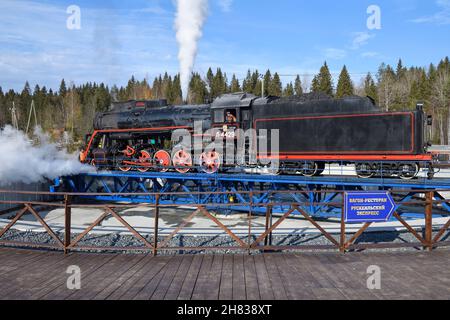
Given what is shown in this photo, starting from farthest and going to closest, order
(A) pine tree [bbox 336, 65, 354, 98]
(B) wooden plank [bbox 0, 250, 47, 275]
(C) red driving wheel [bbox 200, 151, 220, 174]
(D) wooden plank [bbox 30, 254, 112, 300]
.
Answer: (A) pine tree [bbox 336, 65, 354, 98], (C) red driving wheel [bbox 200, 151, 220, 174], (B) wooden plank [bbox 0, 250, 47, 275], (D) wooden plank [bbox 30, 254, 112, 300]

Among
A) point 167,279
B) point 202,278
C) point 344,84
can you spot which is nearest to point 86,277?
point 167,279

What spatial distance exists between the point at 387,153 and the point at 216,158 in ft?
21.2

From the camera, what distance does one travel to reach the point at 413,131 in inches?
473

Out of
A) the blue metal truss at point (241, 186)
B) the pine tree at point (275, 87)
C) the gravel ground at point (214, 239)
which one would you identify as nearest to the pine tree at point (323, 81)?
the pine tree at point (275, 87)

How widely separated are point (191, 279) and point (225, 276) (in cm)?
53

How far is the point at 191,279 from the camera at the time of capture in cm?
556

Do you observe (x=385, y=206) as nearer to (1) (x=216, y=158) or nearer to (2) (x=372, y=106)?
(2) (x=372, y=106)

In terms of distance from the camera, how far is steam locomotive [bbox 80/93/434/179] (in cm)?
1239

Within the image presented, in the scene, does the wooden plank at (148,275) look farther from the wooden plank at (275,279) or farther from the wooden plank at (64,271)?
the wooden plank at (275,279)

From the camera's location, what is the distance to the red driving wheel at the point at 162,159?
1627 centimetres

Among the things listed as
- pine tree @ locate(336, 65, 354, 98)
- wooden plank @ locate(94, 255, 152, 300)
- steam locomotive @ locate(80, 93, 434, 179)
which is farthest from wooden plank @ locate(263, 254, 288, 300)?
pine tree @ locate(336, 65, 354, 98)

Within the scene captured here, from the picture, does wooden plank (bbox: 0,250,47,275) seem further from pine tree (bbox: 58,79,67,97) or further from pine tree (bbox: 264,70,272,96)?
pine tree (bbox: 58,79,67,97)

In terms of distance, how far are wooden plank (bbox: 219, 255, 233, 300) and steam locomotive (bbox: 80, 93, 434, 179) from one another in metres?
7.68
